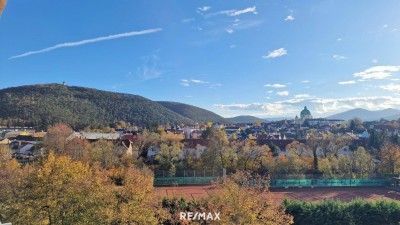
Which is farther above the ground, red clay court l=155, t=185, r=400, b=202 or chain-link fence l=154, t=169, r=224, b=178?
chain-link fence l=154, t=169, r=224, b=178

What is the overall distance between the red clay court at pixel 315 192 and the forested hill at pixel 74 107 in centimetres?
7003

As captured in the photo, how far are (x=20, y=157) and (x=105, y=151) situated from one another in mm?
22116

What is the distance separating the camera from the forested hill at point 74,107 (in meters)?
108

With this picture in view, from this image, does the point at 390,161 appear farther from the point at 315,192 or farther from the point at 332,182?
the point at 315,192

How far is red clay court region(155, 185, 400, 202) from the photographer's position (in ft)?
115

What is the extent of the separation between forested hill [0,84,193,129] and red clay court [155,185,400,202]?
230ft

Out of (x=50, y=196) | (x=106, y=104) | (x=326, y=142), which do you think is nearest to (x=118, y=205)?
(x=50, y=196)

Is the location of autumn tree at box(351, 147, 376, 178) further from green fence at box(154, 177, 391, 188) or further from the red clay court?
the red clay court

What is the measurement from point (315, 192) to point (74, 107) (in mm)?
111588

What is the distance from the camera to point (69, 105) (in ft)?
420

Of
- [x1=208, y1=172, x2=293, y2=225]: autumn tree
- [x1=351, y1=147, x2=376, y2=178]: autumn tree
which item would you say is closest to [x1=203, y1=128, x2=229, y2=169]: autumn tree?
[x1=351, y1=147, x2=376, y2=178]: autumn tree

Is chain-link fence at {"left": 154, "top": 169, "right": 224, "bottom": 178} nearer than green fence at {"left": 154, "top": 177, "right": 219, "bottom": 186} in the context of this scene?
No

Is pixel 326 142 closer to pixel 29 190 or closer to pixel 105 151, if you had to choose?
pixel 105 151

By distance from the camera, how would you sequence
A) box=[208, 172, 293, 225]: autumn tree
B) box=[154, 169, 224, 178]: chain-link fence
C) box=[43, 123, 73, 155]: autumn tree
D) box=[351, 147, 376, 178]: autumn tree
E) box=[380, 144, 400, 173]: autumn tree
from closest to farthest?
box=[208, 172, 293, 225]: autumn tree < box=[380, 144, 400, 173]: autumn tree < box=[154, 169, 224, 178]: chain-link fence < box=[351, 147, 376, 178]: autumn tree < box=[43, 123, 73, 155]: autumn tree
